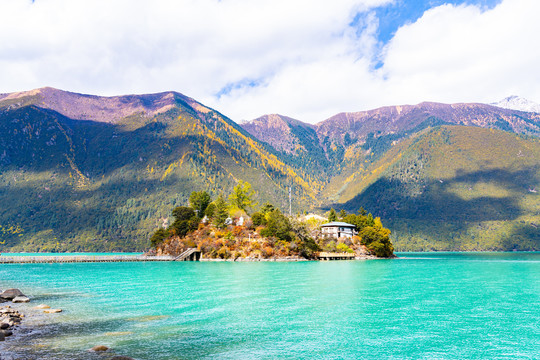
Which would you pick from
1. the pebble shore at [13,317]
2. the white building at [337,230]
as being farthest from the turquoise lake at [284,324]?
the white building at [337,230]

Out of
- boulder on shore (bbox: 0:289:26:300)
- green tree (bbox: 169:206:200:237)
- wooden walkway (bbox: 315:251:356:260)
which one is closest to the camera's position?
boulder on shore (bbox: 0:289:26:300)

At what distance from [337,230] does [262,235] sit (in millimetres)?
36287

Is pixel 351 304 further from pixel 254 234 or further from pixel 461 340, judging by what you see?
pixel 254 234

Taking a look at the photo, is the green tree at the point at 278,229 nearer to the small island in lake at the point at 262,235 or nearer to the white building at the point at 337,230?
the small island in lake at the point at 262,235

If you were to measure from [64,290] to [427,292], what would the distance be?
5807 centimetres

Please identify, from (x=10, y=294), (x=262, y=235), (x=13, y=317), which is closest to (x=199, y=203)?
(x=262, y=235)

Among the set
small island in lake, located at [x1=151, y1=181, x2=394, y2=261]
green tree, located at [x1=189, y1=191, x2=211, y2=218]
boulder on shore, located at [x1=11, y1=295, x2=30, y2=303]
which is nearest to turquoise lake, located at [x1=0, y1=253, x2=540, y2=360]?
boulder on shore, located at [x1=11, y1=295, x2=30, y2=303]

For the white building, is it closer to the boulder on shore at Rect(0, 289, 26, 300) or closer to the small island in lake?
the small island in lake

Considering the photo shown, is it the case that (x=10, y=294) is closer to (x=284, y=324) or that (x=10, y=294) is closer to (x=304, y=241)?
(x=284, y=324)

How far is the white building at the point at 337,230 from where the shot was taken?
17686 cm

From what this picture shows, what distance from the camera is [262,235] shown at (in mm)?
158875

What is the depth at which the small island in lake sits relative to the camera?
520 ft

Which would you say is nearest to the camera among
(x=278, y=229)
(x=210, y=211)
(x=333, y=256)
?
(x=278, y=229)

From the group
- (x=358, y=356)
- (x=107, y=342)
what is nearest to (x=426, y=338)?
(x=358, y=356)
